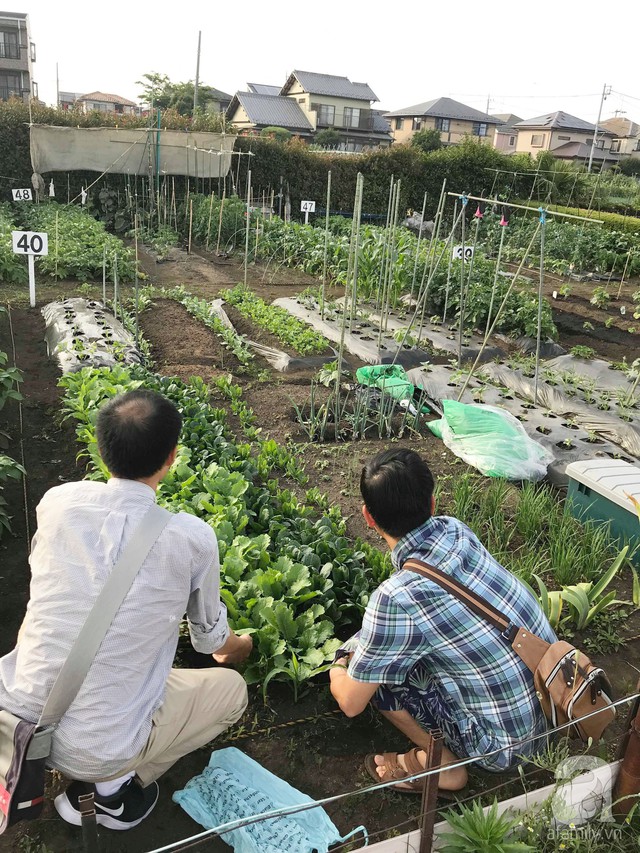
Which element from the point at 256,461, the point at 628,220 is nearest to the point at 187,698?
the point at 256,461

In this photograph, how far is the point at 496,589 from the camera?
1.96 m

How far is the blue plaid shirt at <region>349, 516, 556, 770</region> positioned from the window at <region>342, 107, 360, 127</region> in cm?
4401

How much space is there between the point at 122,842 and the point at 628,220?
17.8m

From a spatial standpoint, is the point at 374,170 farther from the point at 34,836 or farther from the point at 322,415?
the point at 34,836

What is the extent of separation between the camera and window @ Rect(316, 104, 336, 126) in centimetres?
4066

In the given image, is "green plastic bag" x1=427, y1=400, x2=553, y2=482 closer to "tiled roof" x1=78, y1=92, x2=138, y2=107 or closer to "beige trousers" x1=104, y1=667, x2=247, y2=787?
"beige trousers" x1=104, y1=667, x2=247, y2=787

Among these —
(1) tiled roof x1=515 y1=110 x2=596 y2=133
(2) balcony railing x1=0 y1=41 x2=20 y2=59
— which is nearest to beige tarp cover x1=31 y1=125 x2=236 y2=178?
(2) balcony railing x1=0 y1=41 x2=20 y2=59

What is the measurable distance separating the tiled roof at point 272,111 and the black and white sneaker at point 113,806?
39.8 m

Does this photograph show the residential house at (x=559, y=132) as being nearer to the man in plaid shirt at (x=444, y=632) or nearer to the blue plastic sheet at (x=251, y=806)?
the man in plaid shirt at (x=444, y=632)

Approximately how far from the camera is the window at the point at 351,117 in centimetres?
4162

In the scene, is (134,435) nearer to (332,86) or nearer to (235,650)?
(235,650)

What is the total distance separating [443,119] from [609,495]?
47870 millimetres

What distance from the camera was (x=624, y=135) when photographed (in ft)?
189

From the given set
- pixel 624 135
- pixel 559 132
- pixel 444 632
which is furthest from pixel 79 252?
pixel 624 135
